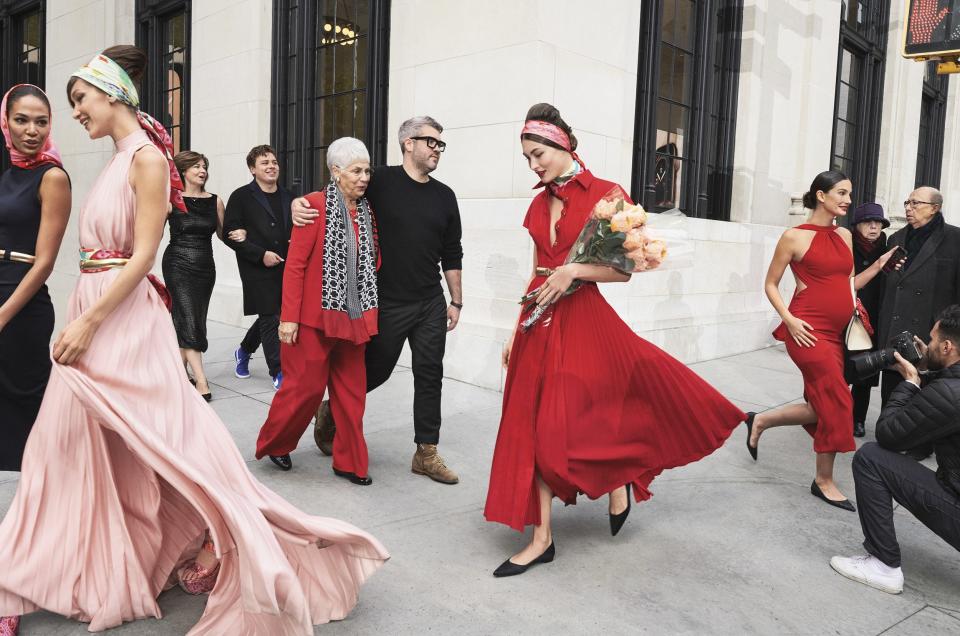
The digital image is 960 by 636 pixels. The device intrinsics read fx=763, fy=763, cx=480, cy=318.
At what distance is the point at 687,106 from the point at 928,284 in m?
4.27

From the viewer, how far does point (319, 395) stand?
14.3ft

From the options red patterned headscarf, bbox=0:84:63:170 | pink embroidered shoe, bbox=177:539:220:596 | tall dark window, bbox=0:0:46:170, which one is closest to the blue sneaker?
red patterned headscarf, bbox=0:84:63:170

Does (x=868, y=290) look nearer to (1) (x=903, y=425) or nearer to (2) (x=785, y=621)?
(1) (x=903, y=425)

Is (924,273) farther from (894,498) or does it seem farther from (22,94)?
(22,94)

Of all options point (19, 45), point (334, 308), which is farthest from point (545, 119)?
point (19, 45)

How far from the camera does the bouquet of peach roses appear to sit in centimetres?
316

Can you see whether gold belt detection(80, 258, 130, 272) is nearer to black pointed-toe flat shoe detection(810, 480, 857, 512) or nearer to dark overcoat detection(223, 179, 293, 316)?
dark overcoat detection(223, 179, 293, 316)

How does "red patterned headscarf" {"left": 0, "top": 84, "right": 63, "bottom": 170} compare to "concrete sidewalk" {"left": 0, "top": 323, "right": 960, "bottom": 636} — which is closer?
Result: "concrete sidewalk" {"left": 0, "top": 323, "right": 960, "bottom": 636}

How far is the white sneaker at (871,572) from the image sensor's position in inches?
128

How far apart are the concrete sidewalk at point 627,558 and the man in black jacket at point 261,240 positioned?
1.19 meters

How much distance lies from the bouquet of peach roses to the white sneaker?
5.20 ft

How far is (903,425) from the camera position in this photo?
10.3 feet

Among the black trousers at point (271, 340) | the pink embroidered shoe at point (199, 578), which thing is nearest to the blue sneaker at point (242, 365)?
the black trousers at point (271, 340)

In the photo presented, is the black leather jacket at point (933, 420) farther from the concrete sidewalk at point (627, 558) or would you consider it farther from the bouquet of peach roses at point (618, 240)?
the bouquet of peach roses at point (618, 240)
